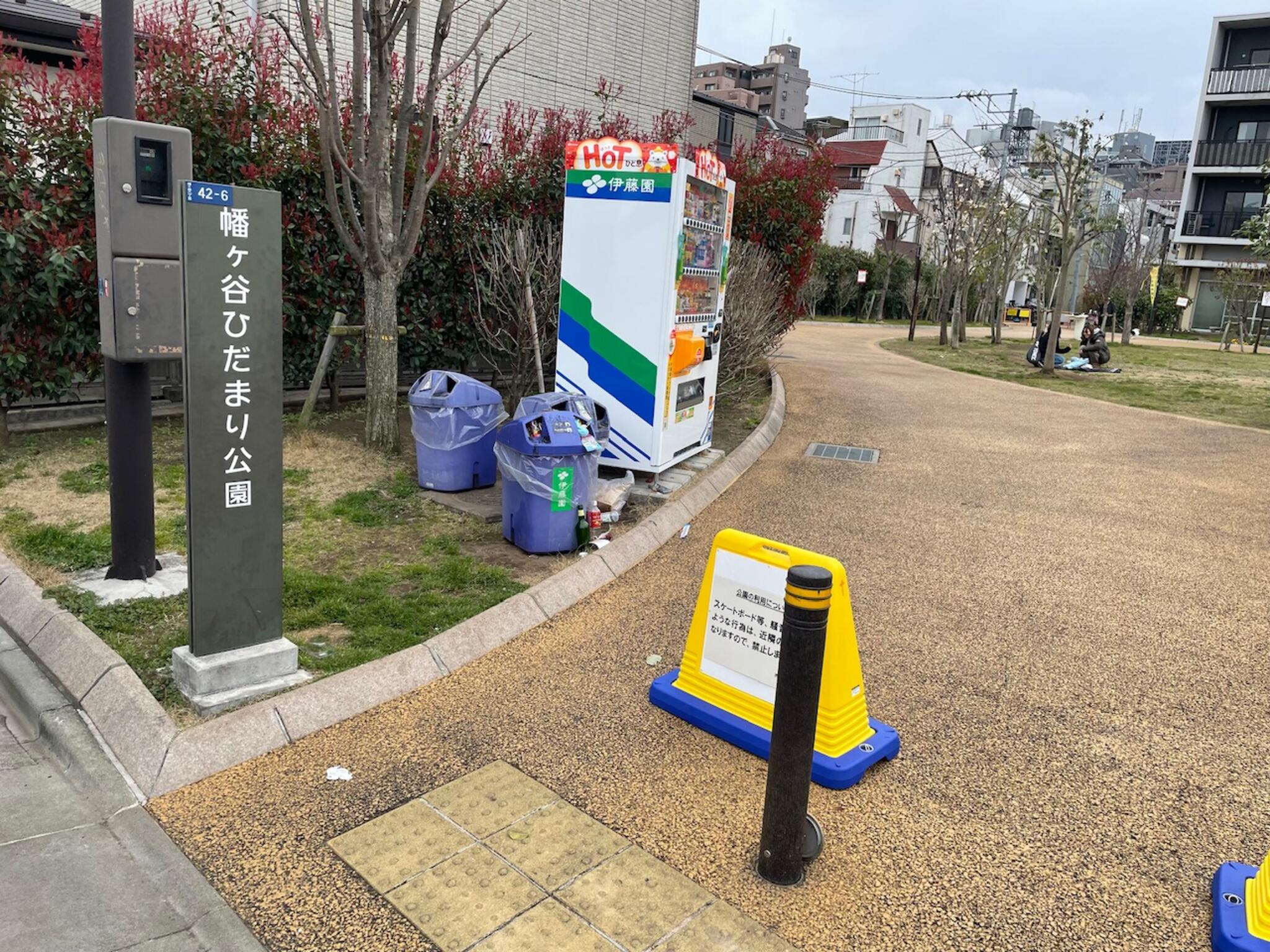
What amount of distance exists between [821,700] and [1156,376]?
19.0 meters

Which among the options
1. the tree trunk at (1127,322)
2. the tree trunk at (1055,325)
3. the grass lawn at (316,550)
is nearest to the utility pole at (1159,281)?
the tree trunk at (1127,322)

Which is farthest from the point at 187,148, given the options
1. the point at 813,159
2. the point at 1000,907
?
the point at 813,159

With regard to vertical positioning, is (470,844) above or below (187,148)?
below

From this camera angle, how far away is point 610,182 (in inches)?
264

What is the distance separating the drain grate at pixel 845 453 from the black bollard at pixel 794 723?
6.41 metres

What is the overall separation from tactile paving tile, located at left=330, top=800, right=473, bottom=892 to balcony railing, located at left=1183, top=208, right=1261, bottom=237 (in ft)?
147

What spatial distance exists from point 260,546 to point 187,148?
6.62 ft

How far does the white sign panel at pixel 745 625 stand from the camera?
142 inches

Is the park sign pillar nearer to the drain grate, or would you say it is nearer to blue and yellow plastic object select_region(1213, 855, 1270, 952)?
blue and yellow plastic object select_region(1213, 855, 1270, 952)

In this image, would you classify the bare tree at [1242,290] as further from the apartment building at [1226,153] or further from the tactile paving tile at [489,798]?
the tactile paving tile at [489,798]

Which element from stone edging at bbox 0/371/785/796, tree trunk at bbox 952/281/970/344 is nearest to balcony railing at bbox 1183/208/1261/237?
tree trunk at bbox 952/281/970/344

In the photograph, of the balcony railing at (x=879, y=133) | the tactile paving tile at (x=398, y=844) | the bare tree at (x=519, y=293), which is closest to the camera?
the tactile paving tile at (x=398, y=844)

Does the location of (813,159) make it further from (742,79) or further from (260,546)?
(742,79)

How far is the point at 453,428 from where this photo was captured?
6.53 metres
